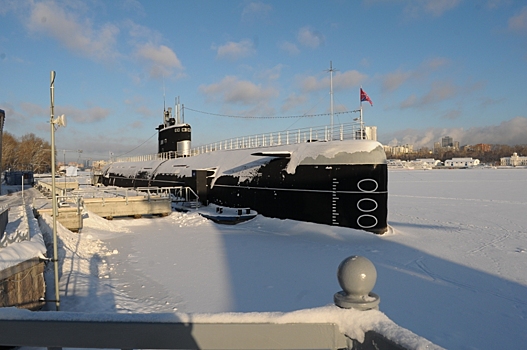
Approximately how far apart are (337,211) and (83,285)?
916cm

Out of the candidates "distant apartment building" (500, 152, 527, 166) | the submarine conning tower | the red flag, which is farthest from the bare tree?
"distant apartment building" (500, 152, 527, 166)

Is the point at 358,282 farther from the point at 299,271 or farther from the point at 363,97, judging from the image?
the point at 363,97

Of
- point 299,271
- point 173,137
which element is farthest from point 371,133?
point 173,137

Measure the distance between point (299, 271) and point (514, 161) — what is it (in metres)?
198

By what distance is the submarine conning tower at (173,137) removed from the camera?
3041cm

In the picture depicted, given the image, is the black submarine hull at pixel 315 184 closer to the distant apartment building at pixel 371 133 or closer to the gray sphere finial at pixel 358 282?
the distant apartment building at pixel 371 133

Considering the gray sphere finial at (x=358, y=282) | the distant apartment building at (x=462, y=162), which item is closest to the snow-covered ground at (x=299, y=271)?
the gray sphere finial at (x=358, y=282)

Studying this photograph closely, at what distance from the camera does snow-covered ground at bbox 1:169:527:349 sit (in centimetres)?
687

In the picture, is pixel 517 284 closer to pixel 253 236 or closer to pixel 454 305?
pixel 454 305

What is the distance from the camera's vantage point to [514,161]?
6747 inches

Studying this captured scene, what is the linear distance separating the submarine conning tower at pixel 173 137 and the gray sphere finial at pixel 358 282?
28783 mm

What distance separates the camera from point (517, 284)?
8414mm

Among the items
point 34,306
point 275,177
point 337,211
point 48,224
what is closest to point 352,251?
point 337,211

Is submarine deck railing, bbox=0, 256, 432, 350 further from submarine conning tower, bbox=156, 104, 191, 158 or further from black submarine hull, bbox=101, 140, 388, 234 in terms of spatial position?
submarine conning tower, bbox=156, 104, 191, 158
